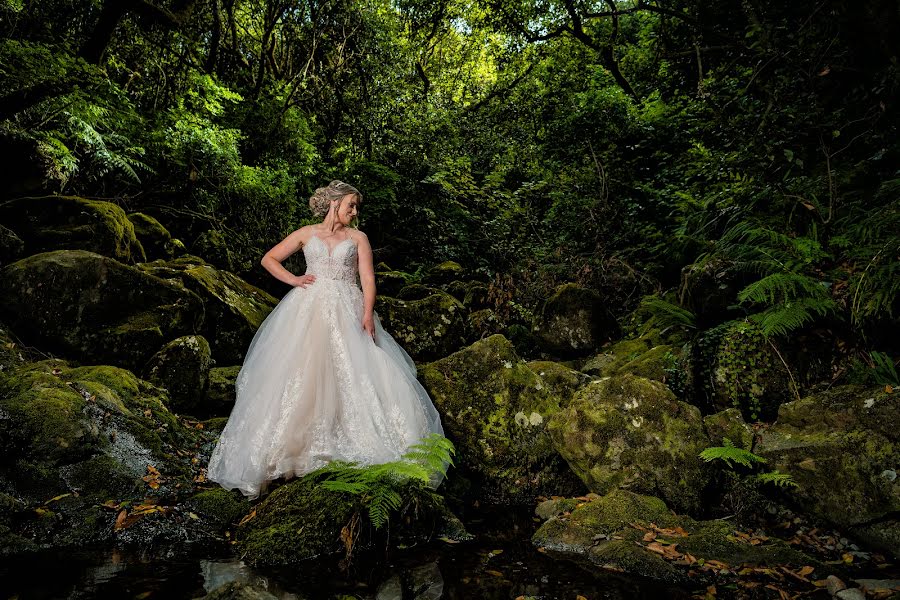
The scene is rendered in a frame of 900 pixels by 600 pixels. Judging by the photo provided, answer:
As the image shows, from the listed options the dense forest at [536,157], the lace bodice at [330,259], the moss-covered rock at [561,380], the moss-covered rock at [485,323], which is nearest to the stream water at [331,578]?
the dense forest at [536,157]

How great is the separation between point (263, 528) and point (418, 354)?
550cm

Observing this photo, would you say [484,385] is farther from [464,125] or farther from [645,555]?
[464,125]

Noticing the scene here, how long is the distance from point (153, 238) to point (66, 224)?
81.9 inches

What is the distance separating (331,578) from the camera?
3.04 metres

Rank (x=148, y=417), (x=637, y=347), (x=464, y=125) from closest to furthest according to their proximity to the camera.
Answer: (x=148, y=417), (x=637, y=347), (x=464, y=125)

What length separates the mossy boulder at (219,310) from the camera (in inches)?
329

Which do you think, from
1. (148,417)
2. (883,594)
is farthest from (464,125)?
(883,594)

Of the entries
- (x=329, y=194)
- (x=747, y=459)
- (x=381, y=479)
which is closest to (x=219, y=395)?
(x=329, y=194)

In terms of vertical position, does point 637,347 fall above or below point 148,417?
below

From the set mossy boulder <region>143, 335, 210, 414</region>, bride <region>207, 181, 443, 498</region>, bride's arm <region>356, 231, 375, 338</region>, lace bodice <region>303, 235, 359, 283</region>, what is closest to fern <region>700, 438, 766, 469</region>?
bride <region>207, 181, 443, 498</region>

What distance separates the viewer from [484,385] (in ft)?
18.7

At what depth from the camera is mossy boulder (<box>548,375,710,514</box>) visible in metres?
4.48

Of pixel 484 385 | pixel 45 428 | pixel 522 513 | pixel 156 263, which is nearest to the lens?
pixel 45 428

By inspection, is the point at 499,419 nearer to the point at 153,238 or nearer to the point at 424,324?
the point at 424,324
